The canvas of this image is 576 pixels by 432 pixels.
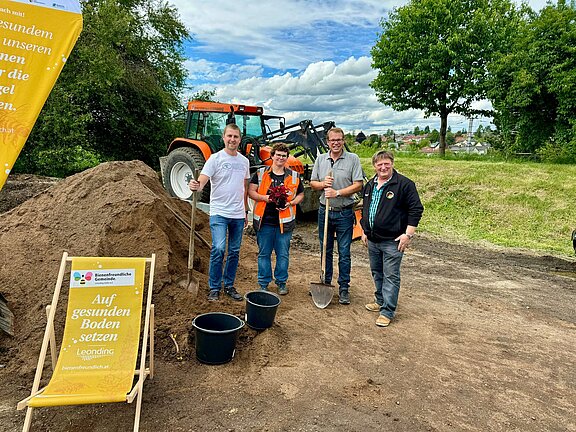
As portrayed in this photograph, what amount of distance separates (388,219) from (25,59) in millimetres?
3597

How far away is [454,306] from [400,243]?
1.67 meters

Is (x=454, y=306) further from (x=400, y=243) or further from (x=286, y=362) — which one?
(x=286, y=362)

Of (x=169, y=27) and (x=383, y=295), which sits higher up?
(x=169, y=27)

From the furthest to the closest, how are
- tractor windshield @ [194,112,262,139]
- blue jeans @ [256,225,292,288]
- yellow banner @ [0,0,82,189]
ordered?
tractor windshield @ [194,112,262,139] < blue jeans @ [256,225,292,288] < yellow banner @ [0,0,82,189]

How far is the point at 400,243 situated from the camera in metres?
4.43

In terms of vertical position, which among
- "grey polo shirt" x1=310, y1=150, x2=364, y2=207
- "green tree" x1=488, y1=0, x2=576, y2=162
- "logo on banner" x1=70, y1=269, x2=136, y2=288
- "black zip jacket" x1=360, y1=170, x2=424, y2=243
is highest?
"green tree" x1=488, y1=0, x2=576, y2=162

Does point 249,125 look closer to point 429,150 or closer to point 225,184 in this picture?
point 225,184

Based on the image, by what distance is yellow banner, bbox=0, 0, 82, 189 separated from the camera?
11.5 feet

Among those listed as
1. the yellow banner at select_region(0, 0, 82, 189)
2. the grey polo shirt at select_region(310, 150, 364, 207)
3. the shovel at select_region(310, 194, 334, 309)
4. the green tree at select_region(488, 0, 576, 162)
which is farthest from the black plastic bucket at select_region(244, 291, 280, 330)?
the green tree at select_region(488, 0, 576, 162)

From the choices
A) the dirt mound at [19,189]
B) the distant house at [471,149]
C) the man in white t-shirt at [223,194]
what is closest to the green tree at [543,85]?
the distant house at [471,149]

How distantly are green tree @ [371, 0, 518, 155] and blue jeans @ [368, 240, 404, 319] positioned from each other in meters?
18.0

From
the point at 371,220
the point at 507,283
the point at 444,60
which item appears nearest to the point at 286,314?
the point at 371,220

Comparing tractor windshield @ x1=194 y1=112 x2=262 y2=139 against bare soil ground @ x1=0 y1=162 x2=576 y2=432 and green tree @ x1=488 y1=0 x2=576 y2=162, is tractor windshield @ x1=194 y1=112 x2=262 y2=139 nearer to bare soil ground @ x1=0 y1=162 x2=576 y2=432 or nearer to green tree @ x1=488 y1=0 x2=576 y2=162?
bare soil ground @ x1=0 y1=162 x2=576 y2=432

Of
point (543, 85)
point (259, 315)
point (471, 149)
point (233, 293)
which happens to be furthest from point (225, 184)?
point (471, 149)
